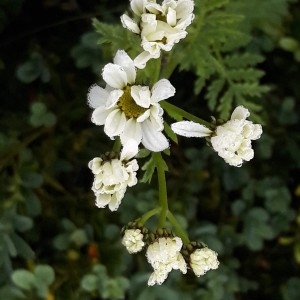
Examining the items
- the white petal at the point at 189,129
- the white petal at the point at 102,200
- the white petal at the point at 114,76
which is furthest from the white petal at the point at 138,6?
the white petal at the point at 102,200

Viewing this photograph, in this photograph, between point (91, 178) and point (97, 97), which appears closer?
point (97, 97)

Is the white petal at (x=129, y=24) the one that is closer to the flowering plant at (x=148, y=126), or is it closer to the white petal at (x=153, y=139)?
the flowering plant at (x=148, y=126)

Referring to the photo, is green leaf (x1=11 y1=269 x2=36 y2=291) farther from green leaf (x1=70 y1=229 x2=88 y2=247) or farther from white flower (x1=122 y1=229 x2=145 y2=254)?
white flower (x1=122 y1=229 x2=145 y2=254)

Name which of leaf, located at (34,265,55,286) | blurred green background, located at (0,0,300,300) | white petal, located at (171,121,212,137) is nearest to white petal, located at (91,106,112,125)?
white petal, located at (171,121,212,137)

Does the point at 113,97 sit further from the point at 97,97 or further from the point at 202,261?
the point at 202,261

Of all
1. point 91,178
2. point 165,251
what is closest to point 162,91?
point 165,251

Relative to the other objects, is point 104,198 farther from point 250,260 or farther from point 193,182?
point 250,260

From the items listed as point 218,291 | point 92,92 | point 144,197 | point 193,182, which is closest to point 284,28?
point 193,182
